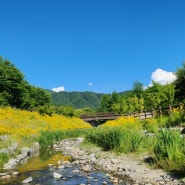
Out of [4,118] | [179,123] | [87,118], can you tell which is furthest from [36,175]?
[87,118]

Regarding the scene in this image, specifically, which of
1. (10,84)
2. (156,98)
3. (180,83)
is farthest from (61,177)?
(10,84)

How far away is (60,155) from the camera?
18547 mm

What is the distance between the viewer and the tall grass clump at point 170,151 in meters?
10.3

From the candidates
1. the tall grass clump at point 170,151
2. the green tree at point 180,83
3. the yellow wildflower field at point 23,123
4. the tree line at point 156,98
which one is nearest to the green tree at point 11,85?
the yellow wildflower field at point 23,123

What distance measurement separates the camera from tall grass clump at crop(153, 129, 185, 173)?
33.9 ft

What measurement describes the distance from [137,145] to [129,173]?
370cm

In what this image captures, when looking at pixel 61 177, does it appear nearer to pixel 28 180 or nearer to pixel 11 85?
pixel 28 180

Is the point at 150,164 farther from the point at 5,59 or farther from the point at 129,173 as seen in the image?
the point at 5,59

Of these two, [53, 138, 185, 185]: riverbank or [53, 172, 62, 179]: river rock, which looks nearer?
[53, 138, 185, 185]: riverbank

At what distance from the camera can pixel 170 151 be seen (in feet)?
36.0

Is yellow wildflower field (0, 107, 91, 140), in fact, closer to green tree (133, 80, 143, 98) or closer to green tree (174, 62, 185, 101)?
green tree (174, 62, 185, 101)

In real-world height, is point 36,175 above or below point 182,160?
below

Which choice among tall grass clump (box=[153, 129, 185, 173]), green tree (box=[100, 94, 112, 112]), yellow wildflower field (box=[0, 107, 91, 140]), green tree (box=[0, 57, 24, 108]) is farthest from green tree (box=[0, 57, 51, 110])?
green tree (box=[100, 94, 112, 112])

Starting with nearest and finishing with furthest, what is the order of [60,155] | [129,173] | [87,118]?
[129,173] → [60,155] → [87,118]
